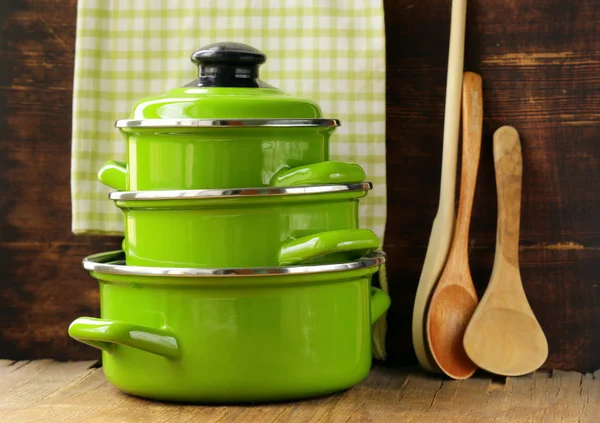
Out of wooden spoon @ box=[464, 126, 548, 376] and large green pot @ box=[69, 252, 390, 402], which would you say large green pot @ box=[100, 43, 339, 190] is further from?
wooden spoon @ box=[464, 126, 548, 376]

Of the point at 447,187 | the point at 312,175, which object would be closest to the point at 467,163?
the point at 447,187

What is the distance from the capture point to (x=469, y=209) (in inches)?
41.0

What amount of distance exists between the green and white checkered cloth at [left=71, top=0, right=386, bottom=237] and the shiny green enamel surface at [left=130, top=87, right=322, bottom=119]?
0.60ft

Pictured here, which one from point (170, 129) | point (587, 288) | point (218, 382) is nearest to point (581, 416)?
point (587, 288)

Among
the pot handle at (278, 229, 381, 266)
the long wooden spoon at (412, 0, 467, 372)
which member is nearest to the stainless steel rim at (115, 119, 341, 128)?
the pot handle at (278, 229, 381, 266)

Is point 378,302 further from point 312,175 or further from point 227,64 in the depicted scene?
point 227,64

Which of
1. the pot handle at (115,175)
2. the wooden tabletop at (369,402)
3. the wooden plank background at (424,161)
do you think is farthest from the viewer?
the wooden plank background at (424,161)

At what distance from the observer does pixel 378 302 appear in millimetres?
1009

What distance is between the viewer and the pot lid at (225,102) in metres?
0.87

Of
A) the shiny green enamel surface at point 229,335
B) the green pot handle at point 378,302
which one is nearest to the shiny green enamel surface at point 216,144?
the shiny green enamel surface at point 229,335

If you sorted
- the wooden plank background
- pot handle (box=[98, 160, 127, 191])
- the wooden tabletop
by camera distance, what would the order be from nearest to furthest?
the wooden tabletop, pot handle (box=[98, 160, 127, 191]), the wooden plank background

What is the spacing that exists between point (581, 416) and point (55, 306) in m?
0.68

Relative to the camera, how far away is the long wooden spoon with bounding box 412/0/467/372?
1.03 meters

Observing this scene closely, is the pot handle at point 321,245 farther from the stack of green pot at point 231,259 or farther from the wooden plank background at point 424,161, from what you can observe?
the wooden plank background at point 424,161
